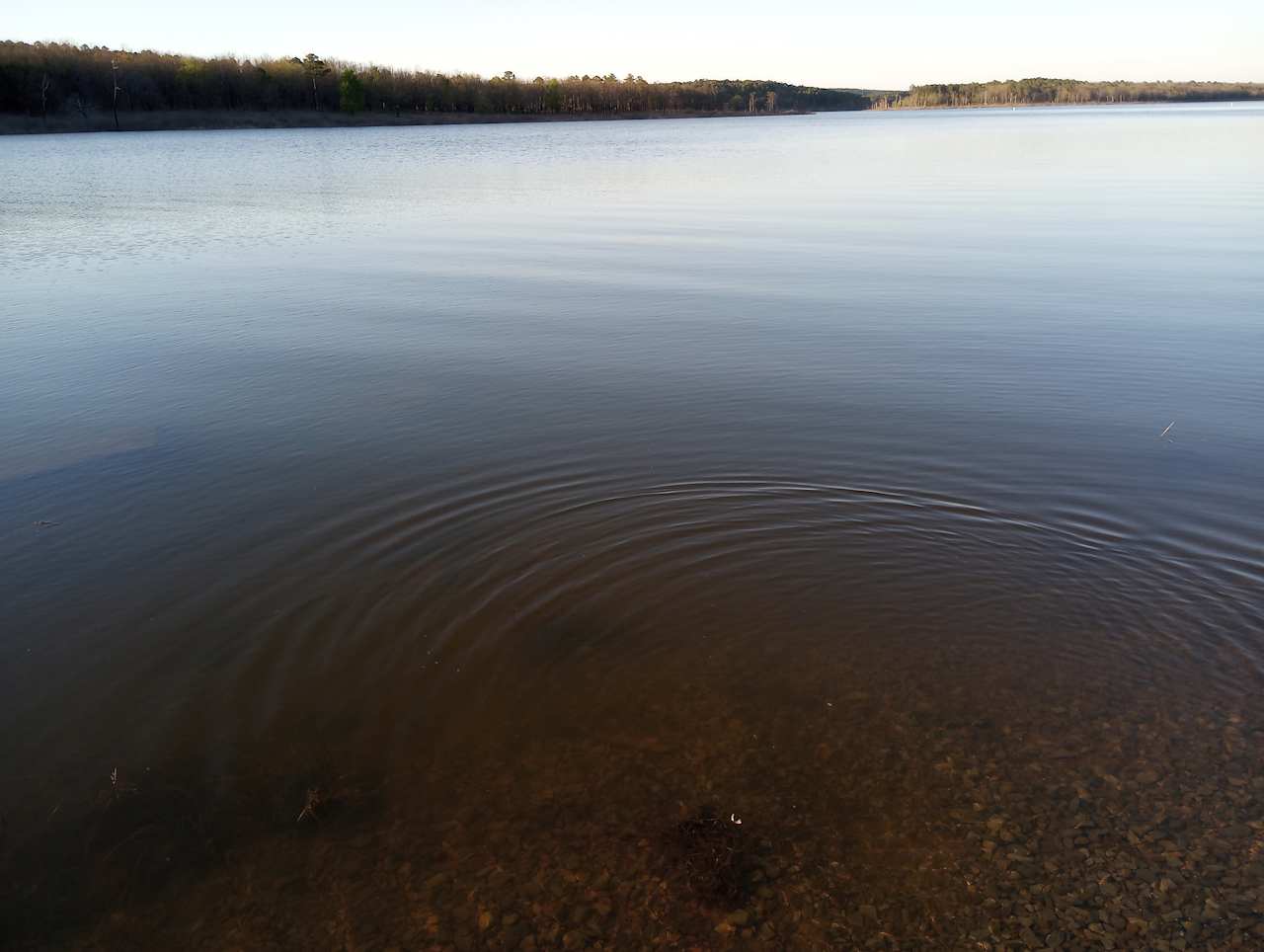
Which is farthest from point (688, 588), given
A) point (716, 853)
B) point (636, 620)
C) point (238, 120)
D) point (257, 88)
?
point (257, 88)

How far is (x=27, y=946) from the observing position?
14.9ft

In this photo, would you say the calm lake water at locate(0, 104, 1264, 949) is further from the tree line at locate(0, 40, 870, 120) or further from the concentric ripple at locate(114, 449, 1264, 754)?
the tree line at locate(0, 40, 870, 120)

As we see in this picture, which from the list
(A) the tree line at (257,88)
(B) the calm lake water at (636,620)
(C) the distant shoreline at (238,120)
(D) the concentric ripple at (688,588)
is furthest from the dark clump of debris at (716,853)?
(A) the tree line at (257,88)

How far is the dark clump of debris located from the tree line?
114 meters

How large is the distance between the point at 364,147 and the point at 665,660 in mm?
71394

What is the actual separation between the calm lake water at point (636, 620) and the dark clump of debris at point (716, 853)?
0.02 metres

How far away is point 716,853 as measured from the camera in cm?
504

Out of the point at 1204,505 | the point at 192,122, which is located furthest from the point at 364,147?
the point at 1204,505

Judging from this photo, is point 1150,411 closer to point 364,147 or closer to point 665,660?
point 665,660

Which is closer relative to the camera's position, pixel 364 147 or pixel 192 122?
pixel 364 147

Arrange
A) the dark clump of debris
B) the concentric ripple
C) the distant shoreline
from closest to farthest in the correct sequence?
the dark clump of debris → the concentric ripple → the distant shoreline

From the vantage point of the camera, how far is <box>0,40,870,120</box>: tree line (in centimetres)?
9700

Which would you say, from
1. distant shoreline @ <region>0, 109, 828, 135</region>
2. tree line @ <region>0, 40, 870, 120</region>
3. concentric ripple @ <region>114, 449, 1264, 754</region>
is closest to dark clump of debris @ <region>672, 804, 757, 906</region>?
concentric ripple @ <region>114, 449, 1264, 754</region>

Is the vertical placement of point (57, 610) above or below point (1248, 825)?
below
